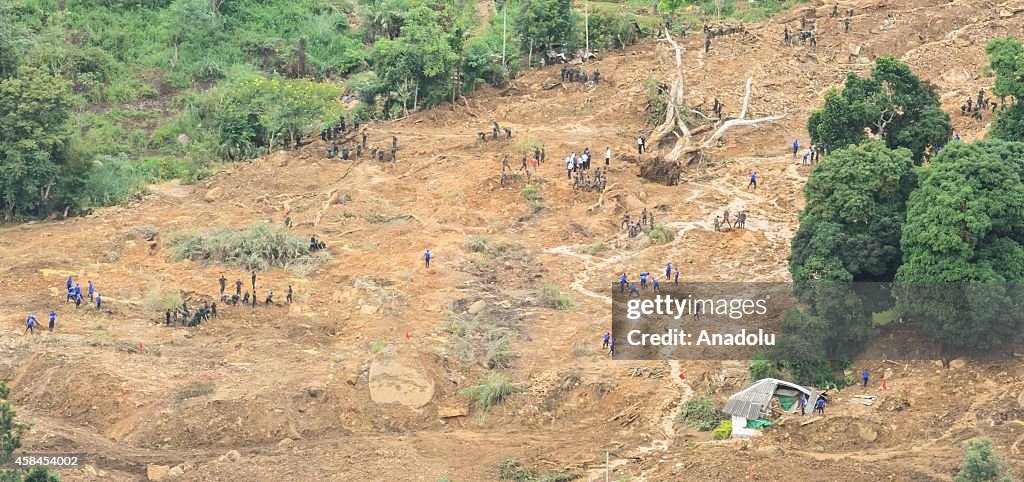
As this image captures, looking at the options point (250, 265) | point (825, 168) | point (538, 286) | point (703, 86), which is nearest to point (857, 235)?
point (825, 168)

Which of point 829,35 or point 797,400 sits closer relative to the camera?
point 797,400

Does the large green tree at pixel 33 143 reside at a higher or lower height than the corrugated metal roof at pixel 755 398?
higher

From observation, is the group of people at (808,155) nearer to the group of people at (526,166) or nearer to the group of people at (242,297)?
the group of people at (526,166)

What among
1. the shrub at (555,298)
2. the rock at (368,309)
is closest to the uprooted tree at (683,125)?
the shrub at (555,298)

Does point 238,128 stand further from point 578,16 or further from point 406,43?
point 578,16

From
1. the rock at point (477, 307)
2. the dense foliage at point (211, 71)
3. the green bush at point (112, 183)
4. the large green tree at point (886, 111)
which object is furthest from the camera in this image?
the green bush at point (112, 183)

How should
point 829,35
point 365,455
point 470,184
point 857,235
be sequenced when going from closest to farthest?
1. point 365,455
2. point 857,235
3. point 470,184
4. point 829,35

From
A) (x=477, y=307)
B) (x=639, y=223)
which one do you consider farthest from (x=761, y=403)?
(x=639, y=223)

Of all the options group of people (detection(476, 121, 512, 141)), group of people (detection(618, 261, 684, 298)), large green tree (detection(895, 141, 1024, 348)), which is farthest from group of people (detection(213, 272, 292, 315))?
large green tree (detection(895, 141, 1024, 348))
